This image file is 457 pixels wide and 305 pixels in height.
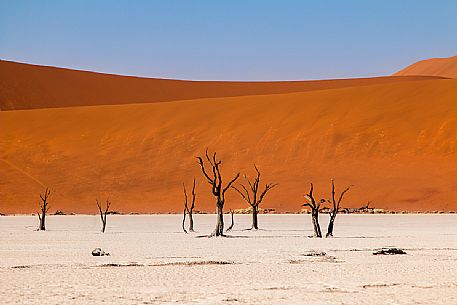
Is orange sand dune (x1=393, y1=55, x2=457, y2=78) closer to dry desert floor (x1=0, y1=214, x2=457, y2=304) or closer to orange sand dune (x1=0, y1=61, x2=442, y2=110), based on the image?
orange sand dune (x1=0, y1=61, x2=442, y2=110)

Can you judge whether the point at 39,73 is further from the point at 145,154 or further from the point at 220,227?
the point at 220,227

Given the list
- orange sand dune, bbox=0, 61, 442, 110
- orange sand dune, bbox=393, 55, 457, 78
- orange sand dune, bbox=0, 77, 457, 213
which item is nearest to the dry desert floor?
orange sand dune, bbox=0, 77, 457, 213

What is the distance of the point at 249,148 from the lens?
198 feet

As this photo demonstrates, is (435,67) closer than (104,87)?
No

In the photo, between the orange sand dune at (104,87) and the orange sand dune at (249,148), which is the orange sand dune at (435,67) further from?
the orange sand dune at (249,148)

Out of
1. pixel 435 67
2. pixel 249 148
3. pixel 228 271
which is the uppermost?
pixel 435 67

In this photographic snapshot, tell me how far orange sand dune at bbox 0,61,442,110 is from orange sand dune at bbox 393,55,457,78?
35535 millimetres

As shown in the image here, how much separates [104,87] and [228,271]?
88.2 meters

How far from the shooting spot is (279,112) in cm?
6681

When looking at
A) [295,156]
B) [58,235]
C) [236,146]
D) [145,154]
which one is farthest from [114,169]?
[58,235]

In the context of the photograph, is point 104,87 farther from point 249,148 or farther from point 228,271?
point 228,271

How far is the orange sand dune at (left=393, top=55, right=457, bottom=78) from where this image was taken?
451 ft

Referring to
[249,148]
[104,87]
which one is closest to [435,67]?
[104,87]

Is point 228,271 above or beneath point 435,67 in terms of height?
beneath
